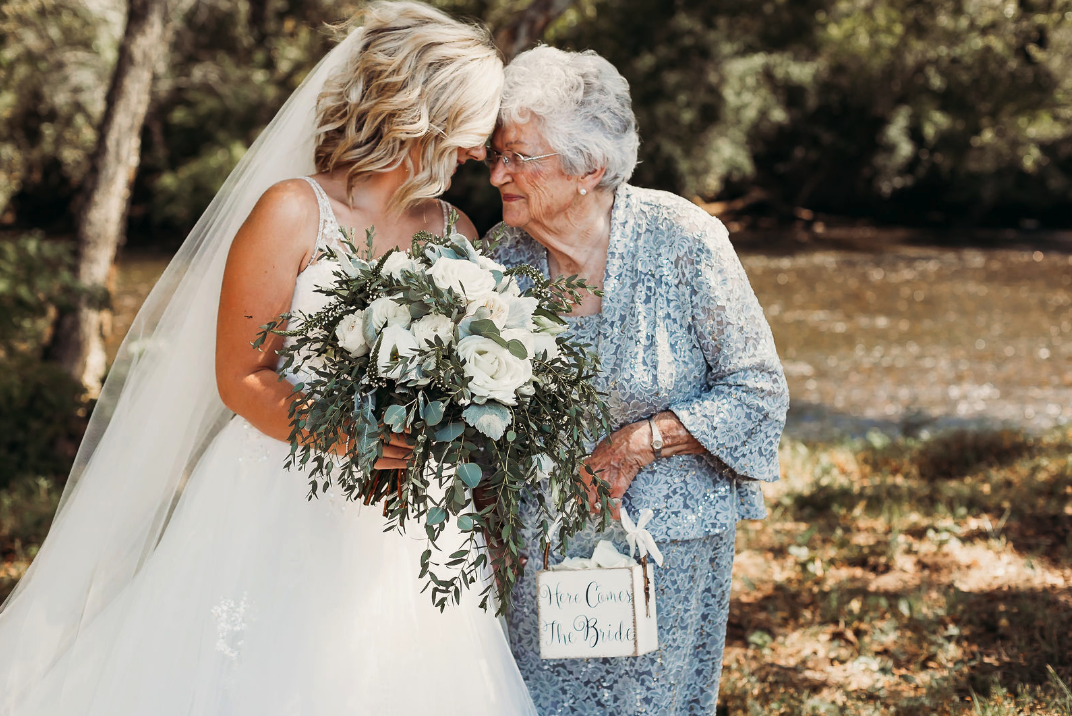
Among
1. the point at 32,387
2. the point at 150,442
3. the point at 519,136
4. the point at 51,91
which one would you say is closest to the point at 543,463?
the point at 519,136

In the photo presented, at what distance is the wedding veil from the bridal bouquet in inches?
26.9

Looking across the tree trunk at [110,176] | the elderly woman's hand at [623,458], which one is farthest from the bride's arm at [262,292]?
the tree trunk at [110,176]

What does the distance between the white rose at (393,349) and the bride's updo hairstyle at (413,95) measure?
742 mm

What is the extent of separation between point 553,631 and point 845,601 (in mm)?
2024

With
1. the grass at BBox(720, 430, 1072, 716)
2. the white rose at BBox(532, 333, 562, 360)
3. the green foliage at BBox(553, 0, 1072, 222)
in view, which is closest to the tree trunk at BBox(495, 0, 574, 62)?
the grass at BBox(720, 430, 1072, 716)

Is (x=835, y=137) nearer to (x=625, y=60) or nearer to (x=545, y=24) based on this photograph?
(x=625, y=60)

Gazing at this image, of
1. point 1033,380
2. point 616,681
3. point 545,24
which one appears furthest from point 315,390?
point 1033,380

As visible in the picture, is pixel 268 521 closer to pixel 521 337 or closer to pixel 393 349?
pixel 393 349

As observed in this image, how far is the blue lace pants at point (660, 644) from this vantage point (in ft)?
8.77

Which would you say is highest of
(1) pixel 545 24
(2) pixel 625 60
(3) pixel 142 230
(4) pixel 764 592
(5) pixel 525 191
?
(2) pixel 625 60

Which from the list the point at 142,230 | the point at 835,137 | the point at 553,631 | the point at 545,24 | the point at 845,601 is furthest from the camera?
the point at 835,137

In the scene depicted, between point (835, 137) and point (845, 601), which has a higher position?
point (835, 137)

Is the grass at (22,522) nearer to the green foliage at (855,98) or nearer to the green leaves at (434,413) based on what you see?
the green leaves at (434,413)

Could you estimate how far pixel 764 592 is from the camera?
4.33 metres
